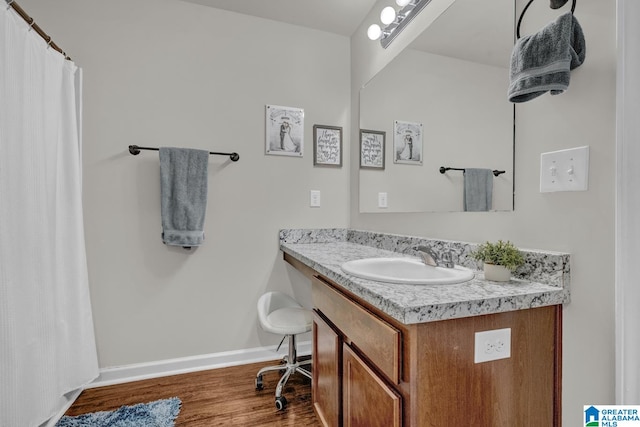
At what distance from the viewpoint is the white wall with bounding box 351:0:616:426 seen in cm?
78

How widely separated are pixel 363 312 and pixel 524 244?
607 millimetres

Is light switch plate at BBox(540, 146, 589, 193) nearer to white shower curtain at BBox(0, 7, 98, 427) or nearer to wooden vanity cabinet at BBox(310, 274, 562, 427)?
wooden vanity cabinet at BBox(310, 274, 562, 427)

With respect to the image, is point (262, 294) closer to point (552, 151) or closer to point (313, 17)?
point (552, 151)

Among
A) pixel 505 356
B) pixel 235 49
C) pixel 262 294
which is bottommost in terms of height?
pixel 262 294

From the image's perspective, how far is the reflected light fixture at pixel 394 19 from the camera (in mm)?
1512

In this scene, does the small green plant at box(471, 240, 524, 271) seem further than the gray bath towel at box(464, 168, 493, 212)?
No

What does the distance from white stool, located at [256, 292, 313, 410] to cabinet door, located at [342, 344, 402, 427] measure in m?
0.57

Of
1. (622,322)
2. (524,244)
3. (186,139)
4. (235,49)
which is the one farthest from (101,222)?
(622,322)

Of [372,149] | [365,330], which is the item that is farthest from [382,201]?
[365,330]

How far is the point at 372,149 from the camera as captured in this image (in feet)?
6.57

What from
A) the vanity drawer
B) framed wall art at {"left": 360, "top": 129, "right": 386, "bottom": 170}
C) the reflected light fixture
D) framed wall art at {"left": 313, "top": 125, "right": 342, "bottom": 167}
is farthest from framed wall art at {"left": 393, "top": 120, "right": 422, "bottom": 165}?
the vanity drawer

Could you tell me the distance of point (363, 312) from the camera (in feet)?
3.01

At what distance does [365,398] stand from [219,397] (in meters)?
1.12

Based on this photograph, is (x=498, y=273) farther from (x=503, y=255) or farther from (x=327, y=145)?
(x=327, y=145)
